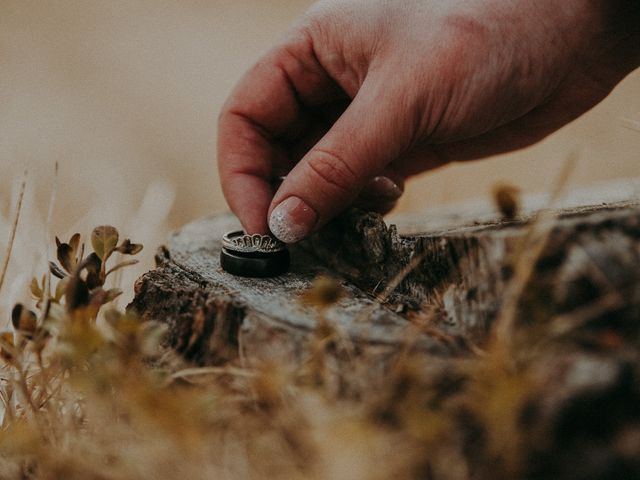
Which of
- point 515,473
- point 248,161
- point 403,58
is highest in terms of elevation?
point 403,58

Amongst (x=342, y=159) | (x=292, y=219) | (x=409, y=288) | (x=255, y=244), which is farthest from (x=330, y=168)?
(x=409, y=288)

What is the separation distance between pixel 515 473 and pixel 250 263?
101 centimetres

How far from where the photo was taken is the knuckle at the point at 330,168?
1827 mm

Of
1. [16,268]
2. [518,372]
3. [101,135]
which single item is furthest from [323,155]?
[101,135]

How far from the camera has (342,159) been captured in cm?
183

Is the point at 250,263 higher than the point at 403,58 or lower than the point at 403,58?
lower

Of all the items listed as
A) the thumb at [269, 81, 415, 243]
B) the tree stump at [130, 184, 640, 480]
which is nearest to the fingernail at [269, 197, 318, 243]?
the thumb at [269, 81, 415, 243]

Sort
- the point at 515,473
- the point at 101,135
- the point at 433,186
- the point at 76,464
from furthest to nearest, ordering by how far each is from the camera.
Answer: the point at 101,135 → the point at 433,186 → the point at 76,464 → the point at 515,473

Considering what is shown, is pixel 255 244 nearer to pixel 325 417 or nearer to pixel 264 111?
pixel 264 111

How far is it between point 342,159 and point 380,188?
649mm

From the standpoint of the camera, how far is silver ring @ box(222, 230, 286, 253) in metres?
1.79

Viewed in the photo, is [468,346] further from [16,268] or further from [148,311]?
[16,268]

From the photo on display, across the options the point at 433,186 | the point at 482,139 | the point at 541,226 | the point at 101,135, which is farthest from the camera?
the point at 101,135

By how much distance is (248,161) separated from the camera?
2410mm
